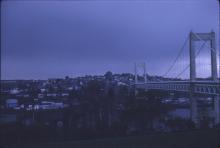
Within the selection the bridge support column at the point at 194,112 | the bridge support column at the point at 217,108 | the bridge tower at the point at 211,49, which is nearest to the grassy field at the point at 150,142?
the bridge support column at the point at 194,112

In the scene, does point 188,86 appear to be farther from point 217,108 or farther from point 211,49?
point 217,108

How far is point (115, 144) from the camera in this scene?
4.40 m

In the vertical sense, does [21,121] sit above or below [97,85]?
below

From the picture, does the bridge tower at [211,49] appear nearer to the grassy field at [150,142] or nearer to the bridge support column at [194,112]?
the bridge support column at [194,112]

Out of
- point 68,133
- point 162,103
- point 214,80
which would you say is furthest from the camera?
point 214,80

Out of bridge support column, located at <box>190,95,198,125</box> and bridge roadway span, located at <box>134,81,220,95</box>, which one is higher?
bridge roadway span, located at <box>134,81,220,95</box>

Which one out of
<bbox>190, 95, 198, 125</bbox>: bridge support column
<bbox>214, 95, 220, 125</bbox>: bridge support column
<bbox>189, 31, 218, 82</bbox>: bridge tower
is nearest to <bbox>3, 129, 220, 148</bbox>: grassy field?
<bbox>190, 95, 198, 125</bbox>: bridge support column

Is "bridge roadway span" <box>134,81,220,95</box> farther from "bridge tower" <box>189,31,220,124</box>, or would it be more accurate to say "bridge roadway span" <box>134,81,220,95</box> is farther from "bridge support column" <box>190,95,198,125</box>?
"bridge support column" <box>190,95,198,125</box>

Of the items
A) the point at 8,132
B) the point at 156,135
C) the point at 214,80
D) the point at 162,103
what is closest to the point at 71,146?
the point at 8,132

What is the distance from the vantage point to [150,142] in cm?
457

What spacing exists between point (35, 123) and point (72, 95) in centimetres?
82

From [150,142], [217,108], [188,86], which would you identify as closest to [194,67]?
[188,86]

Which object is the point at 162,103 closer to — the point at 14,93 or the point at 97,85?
the point at 97,85

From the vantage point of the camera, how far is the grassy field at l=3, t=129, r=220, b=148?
14.4 feet
